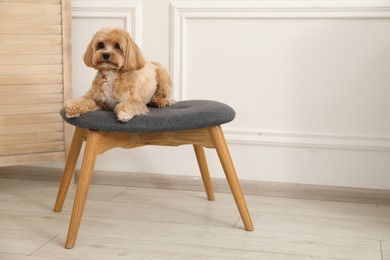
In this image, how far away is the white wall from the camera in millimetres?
2232

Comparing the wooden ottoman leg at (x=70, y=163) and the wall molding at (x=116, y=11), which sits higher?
the wall molding at (x=116, y=11)

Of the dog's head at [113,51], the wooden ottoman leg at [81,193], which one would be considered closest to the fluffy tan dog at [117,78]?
the dog's head at [113,51]

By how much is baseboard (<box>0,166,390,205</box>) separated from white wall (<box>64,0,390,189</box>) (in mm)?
28

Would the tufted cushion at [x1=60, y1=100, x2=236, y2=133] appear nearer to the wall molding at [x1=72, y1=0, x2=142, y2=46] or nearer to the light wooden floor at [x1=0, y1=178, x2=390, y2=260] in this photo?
the light wooden floor at [x1=0, y1=178, x2=390, y2=260]

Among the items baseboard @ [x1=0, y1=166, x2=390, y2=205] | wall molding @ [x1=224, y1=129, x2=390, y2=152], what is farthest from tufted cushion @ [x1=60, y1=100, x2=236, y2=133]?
baseboard @ [x1=0, y1=166, x2=390, y2=205]

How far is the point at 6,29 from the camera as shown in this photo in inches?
87.7

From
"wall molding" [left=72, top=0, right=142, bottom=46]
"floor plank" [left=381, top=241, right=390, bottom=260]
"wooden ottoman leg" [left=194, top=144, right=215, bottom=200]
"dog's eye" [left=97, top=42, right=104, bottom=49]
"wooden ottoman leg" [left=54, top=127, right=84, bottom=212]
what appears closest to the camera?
"floor plank" [left=381, top=241, right=390, bottom=260]

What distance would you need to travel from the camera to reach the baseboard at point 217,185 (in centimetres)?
228

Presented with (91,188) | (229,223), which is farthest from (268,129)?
(91,188)

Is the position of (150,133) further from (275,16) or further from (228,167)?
Result: (275,16)

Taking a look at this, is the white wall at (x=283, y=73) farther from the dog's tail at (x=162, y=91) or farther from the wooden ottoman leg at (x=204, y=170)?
the dog's tail at (x=162, y=91)

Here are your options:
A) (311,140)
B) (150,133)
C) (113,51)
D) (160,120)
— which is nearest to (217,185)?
(311,140)

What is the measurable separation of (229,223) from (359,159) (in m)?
0.62

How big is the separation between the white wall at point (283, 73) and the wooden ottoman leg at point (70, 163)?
1.69 ft
